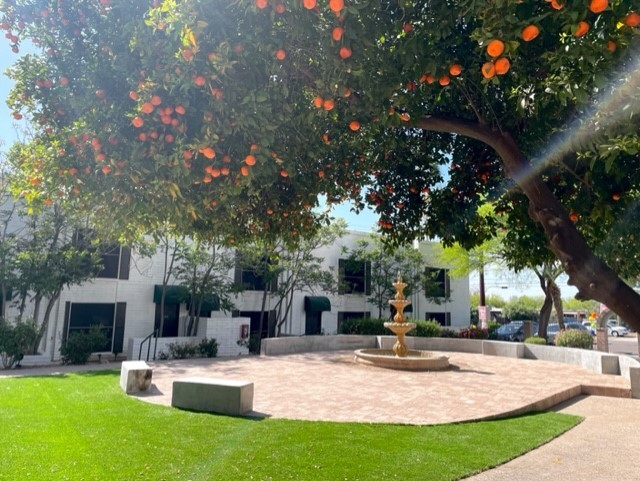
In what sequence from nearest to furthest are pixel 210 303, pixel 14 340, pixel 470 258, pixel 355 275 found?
pixel 14 340 < pixel 210 303 < pixel 470 258 < pixel 355 275

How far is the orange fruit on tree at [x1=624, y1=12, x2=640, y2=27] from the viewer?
9.21 ft

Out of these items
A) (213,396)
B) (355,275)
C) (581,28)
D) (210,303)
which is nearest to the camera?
(581,28)

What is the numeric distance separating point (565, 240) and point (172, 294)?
19.8 metres

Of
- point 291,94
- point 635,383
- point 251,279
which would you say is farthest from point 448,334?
point 291,94

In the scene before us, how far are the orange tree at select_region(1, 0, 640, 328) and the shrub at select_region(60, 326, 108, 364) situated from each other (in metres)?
14.8

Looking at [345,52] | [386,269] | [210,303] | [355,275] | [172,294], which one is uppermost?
[386,269]

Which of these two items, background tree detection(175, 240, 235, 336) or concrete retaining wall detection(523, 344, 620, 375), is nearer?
concrete retaining wall detection(523, 344, 620, 375)

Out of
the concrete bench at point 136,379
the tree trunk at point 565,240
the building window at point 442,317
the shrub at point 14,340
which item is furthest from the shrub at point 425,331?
the tree trunk at point 565,240

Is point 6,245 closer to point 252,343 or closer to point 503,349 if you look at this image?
point 252,343

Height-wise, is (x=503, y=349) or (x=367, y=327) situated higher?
(x=367, y=327)

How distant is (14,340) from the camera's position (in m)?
15.8

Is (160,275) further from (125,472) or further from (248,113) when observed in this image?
(248,113)

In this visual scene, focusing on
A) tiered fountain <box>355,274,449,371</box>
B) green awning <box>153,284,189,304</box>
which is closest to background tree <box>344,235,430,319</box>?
green awning <box>153,284,189,304</box>

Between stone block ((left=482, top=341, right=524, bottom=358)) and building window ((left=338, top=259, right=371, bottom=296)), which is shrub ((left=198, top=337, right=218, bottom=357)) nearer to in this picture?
building window ((left=338, top=259, right=371, bottom=296))
